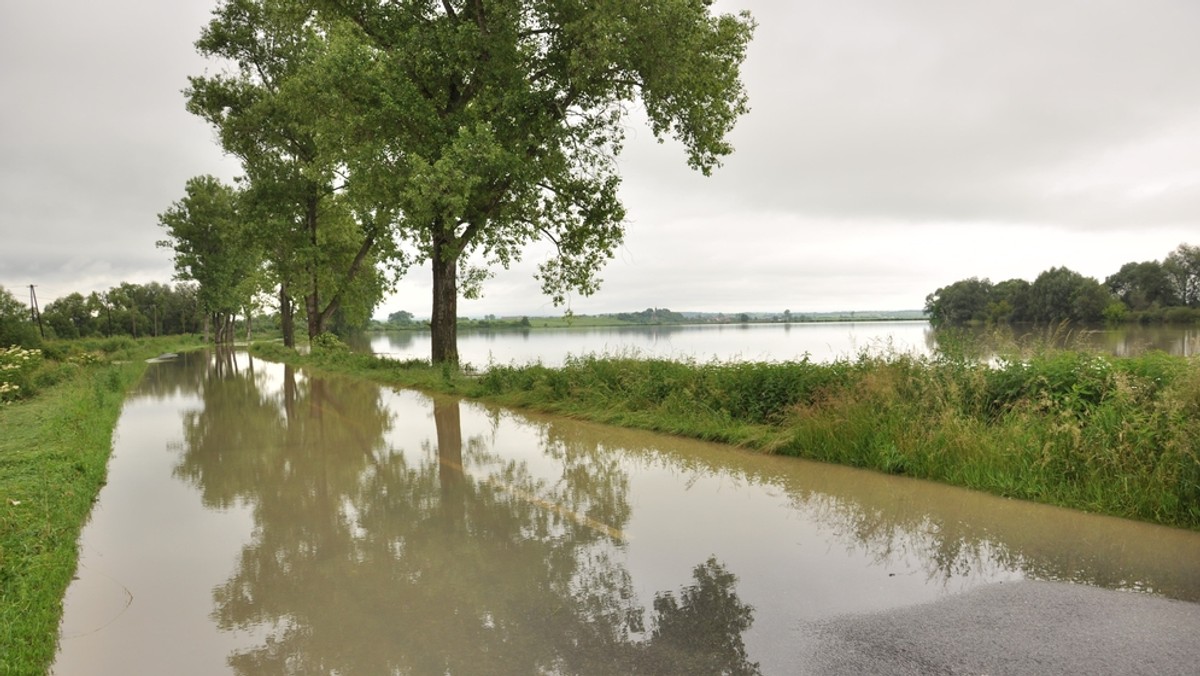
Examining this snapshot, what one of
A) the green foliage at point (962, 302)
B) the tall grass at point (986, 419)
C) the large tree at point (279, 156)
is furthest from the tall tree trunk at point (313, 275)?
the green foliage at point (962, 302)

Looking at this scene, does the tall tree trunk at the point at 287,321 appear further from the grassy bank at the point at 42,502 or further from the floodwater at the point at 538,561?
the floodwater at the point at 538,561

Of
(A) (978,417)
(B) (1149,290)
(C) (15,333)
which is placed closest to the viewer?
(A) (978,417)

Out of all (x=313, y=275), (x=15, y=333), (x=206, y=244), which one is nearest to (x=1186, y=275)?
(x=313, y=275)

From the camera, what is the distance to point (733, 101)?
61.0 feet

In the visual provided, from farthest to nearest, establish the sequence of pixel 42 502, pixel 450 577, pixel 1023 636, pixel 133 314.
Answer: pixel 133 314, pixel 42 502, pixel 450 577, pixel 1023 636

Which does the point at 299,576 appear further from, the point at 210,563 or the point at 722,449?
the point at 722,449

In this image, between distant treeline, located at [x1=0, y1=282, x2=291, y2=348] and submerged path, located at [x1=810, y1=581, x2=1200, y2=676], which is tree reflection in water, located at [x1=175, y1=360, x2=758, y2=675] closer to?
submerged path, located at [x1=810, y1=581, x2=1200, y2=676]

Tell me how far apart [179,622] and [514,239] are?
18142 mm

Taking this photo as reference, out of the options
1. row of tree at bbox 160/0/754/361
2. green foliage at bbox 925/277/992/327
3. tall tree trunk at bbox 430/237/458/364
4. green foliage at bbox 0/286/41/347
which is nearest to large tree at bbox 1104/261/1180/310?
green foliage at bbox 925/277/992/327

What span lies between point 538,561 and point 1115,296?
45.1 meters

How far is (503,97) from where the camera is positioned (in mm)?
17031

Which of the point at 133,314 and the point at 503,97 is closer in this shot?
the point at 503,97

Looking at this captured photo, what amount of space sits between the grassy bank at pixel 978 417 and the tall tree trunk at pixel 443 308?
9.10m

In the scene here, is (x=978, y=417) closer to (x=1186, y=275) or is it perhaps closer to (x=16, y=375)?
(x=16, y=375)
